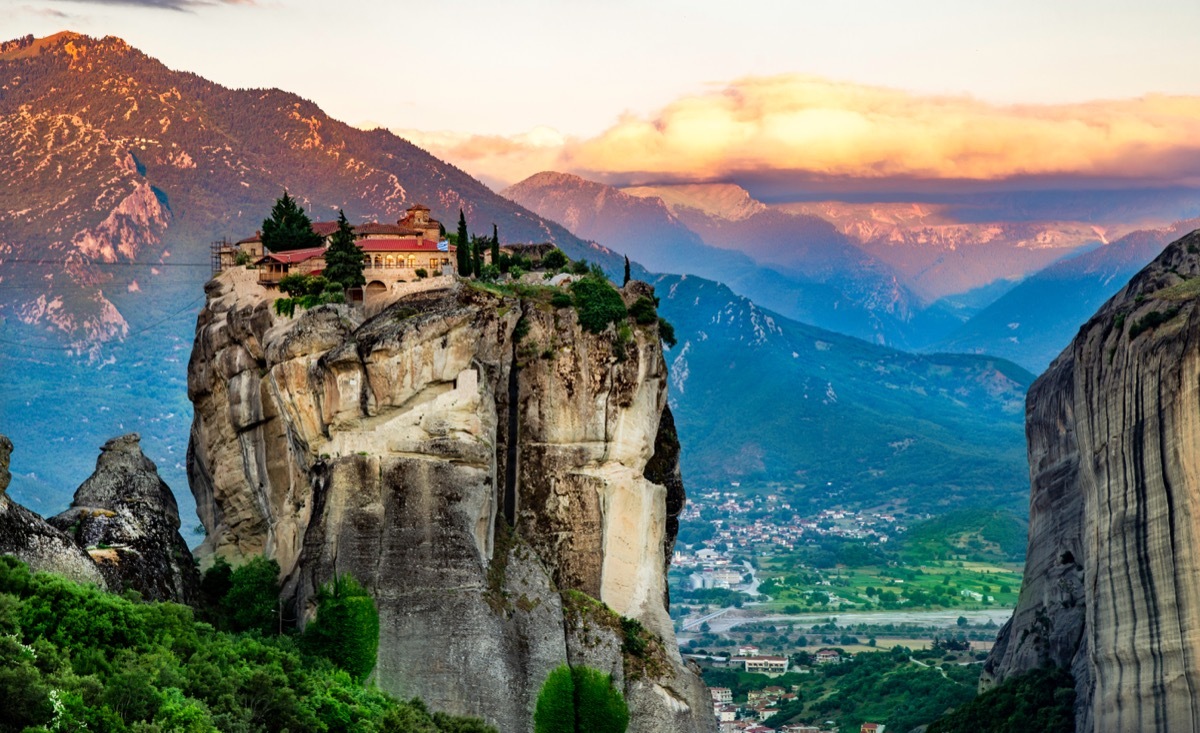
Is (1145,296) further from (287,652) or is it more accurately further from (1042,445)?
(287,652)

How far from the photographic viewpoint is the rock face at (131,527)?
7419 centimetres

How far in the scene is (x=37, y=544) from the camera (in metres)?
68.5

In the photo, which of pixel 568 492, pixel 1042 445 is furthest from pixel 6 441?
pixel 1042 445

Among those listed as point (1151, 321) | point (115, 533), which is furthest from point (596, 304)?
point (1151, 321)

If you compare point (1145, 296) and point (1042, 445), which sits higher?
point (1145, 296)

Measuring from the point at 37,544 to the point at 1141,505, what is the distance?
4430 cm

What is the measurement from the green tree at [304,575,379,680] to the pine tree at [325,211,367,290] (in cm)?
1507

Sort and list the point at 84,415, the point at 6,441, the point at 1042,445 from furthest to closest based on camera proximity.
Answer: the point at 84,415 < the point at 1042,445 < the point at 6,441

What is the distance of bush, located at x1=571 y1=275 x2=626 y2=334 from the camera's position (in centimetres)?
8406

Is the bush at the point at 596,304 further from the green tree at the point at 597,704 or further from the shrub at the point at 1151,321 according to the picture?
the shrub at the point at 1151,321

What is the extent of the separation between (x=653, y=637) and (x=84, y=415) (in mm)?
102040

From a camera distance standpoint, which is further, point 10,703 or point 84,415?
point 84,415

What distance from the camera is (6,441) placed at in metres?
70.3

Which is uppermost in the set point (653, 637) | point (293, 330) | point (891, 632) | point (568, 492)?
point (293, 330)
